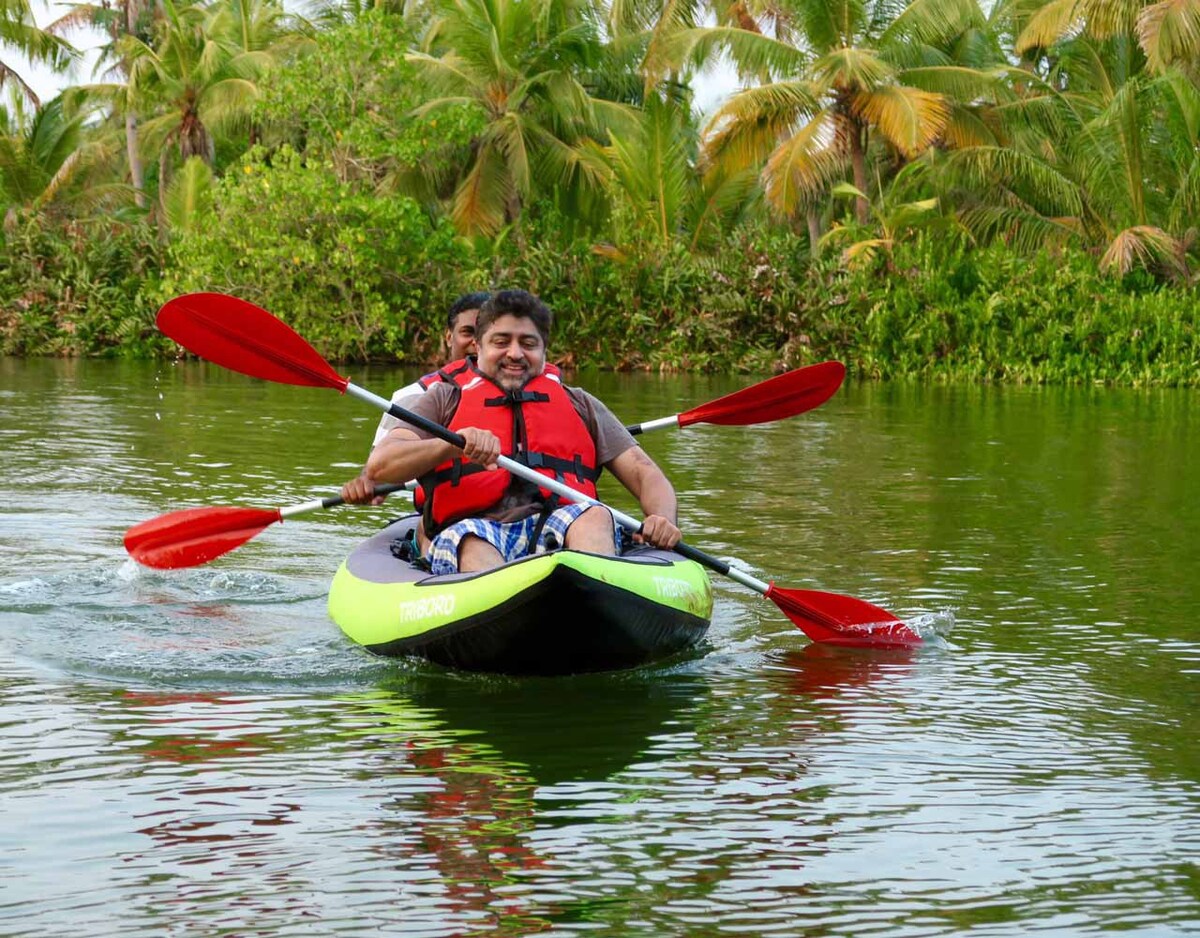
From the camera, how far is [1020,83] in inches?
1066

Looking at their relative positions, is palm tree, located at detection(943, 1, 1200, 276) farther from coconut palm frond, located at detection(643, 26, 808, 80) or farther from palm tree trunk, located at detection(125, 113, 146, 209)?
palm tree trunk, located at detection(125, 113, 146, 209)

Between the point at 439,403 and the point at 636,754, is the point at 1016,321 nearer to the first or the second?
the point at 439,403

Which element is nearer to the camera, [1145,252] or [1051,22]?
[1145,252]

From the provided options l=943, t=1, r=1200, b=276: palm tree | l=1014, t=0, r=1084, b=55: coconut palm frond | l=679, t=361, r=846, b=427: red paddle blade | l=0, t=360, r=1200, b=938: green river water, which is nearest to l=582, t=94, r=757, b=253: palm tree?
l=943, t=1, r=1200, b=276: palm tree

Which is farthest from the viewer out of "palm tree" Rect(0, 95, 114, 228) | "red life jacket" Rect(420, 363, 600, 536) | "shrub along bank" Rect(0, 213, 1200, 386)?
"palm tree" Rect(0, 95, 114, 228)

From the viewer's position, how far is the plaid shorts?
5.42m

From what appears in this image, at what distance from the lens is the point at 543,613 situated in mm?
4859

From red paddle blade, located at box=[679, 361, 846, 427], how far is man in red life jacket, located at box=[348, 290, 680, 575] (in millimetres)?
1116

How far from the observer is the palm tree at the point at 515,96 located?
2581 centimetres

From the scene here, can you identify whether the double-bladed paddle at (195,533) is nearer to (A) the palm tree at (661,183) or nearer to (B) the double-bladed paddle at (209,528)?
(B) the double-bladed paddle at (209,528)

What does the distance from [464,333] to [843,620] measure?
2.07m

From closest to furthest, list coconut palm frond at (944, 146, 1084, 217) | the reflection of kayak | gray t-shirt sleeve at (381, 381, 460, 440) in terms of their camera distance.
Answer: the reflection of kayak, gray t-shirt sleeve at (381, 381, 460, 440), coconut palm frond at (944, 146, 1084, 217)

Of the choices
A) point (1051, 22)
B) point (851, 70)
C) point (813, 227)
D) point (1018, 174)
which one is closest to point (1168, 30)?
point (1051, 22)

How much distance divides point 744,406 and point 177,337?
7.19 ft
